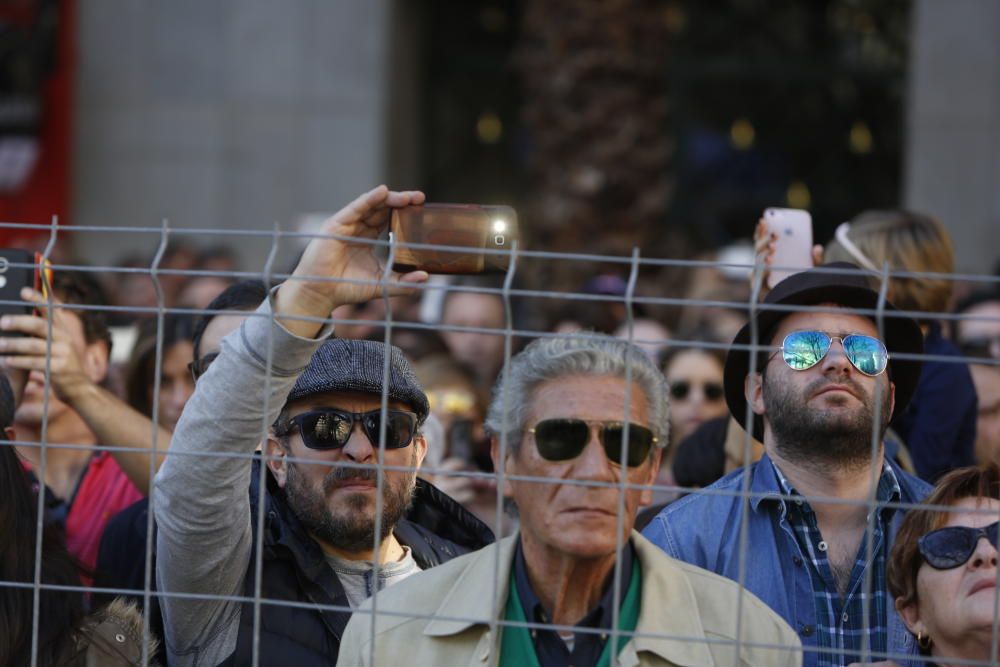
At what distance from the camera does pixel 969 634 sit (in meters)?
2.71

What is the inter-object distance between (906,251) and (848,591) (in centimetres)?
160

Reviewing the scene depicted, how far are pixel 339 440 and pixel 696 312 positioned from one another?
5820mm

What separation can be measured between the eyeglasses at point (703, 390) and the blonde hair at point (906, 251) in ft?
3.06

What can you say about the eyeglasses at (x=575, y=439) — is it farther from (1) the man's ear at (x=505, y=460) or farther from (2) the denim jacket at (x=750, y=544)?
(2) the denim jacket at (x=750, y=544)

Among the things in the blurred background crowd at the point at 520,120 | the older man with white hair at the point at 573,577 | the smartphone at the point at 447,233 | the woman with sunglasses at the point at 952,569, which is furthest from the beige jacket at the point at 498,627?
the blurred background crowd at the point at 520,120

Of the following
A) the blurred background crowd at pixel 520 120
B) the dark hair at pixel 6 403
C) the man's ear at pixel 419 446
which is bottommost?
the man's ear at pixel 419 446

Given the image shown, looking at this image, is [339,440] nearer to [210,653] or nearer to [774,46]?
[210,653]

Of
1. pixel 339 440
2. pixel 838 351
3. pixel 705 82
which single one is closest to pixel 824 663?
pixel 838 351

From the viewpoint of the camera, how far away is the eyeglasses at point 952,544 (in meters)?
2.75

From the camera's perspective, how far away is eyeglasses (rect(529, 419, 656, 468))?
2656 mm

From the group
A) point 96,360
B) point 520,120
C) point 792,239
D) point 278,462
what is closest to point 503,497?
point 278,462

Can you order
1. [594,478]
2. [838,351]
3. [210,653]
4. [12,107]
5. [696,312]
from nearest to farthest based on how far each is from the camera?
[594,478], [210,653], [838,351], [696,312], [12,107]

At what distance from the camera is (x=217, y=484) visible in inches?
109

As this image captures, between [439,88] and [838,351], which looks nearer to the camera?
[838,351]
